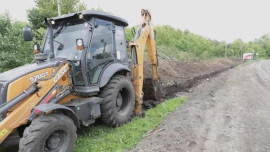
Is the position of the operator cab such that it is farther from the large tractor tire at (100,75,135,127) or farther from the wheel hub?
the wheel hub

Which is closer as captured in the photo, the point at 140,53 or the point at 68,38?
the point at 68,38

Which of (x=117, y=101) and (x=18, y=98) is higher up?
(x=18, y=98)

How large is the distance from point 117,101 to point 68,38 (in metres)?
1.76

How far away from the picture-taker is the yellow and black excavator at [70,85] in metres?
3.32

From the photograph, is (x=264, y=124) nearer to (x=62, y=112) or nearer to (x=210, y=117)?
(x=210, y=117)

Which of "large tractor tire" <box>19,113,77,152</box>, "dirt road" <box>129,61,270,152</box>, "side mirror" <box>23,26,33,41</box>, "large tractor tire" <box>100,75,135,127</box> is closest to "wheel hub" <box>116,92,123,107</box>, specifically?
"large tractor tire" <box>100,75,135,127</box>

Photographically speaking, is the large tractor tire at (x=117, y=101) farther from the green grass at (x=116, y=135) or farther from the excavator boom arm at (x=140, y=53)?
the excavator boom arm at (x=140, y=53)

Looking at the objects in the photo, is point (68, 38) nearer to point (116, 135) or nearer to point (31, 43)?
point (116, 135)

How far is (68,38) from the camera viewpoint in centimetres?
470

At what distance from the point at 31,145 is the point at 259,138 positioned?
13.5 feet

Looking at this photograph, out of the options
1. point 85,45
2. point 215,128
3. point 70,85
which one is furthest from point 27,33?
point 215,128

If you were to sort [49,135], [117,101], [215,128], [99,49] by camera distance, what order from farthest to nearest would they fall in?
1. [117,101]
2. [215,128]
3. [99,49]
4. [49,135]

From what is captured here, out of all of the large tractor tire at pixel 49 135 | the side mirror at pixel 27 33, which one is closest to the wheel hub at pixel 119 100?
the large tractor tire at pixel 49 135

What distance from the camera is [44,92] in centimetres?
375
